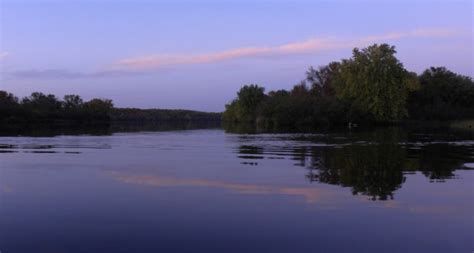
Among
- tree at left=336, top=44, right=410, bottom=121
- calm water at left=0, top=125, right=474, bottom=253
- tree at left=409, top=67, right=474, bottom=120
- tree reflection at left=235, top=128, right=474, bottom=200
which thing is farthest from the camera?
tree at left=409, top=67, right=474, bottom=120

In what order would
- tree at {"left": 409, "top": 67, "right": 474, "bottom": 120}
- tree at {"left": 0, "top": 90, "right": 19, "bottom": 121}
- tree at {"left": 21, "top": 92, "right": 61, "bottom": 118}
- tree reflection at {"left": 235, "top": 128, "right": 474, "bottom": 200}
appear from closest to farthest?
tree reflection at {"left": 235, "top": 128, "right": 474, "bottom": 200}
tree at {"left": 409, "top": 67, "right": 474, "bottom": 120}
tree at {"left": 0, "top": 90, "right": 19, "bottom": 121}
tree at {"left": 21, "top": 92, "right": 61, "bottom": 118}

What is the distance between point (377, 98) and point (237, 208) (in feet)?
262

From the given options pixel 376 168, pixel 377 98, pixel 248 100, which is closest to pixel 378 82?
pixel 377 98

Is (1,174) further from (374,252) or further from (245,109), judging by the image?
(245,109)

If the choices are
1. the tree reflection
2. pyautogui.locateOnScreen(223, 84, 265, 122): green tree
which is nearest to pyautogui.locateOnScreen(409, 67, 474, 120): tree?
pyautogui.locateOnScreen(223, 84, 265, 122): green tree

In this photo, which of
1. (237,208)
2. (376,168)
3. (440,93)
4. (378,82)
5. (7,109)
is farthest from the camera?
(7,109)

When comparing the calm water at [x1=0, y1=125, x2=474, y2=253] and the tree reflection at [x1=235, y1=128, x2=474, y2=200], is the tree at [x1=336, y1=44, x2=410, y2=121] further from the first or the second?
the calm water at [x1=0, y1=125, x2=474, y2=253]

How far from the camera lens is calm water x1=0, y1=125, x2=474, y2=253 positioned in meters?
8.09

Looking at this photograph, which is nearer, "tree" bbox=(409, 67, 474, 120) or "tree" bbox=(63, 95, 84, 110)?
"tree" bbox=(409, 67, 474, 120)

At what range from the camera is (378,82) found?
8650 centimetres

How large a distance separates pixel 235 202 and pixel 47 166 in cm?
987

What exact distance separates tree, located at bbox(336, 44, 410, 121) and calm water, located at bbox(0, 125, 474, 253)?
6992 centimetres

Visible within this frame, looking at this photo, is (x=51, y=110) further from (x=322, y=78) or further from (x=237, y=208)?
(x=237, y=208)

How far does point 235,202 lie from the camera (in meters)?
11.3
